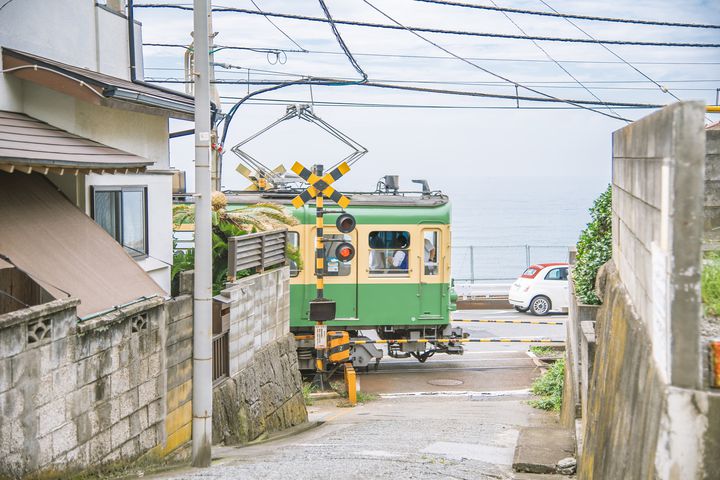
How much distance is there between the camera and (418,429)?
12719 mm

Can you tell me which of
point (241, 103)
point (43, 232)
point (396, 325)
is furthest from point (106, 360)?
point (241, 103)

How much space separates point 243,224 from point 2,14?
21.7ft

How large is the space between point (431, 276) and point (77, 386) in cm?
1252

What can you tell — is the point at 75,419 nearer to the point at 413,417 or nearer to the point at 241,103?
the point at 413,417

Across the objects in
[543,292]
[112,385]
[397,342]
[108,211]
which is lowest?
[397,342]

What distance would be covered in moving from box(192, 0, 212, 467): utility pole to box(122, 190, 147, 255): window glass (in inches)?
76.3

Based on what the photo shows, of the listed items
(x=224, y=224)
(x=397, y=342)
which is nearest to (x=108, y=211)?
(x=224, y=224)

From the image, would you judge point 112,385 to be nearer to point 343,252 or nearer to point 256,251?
point 256,251

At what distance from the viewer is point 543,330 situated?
84.9 ft

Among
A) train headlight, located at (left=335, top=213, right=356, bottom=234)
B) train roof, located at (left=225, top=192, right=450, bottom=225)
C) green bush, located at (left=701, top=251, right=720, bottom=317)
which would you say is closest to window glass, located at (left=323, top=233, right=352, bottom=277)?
train roof, located at (left=225, top=192, right=450, bottom=225)

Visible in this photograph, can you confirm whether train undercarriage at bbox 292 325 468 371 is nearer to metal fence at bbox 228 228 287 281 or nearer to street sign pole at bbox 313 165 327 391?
street sign pole at bbox 313 165 327 391

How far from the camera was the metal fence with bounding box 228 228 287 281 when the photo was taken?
1285 cm

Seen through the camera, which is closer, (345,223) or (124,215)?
(124,215)

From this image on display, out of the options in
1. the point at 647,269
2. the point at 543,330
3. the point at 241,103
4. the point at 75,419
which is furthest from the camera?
the point at 543,330
